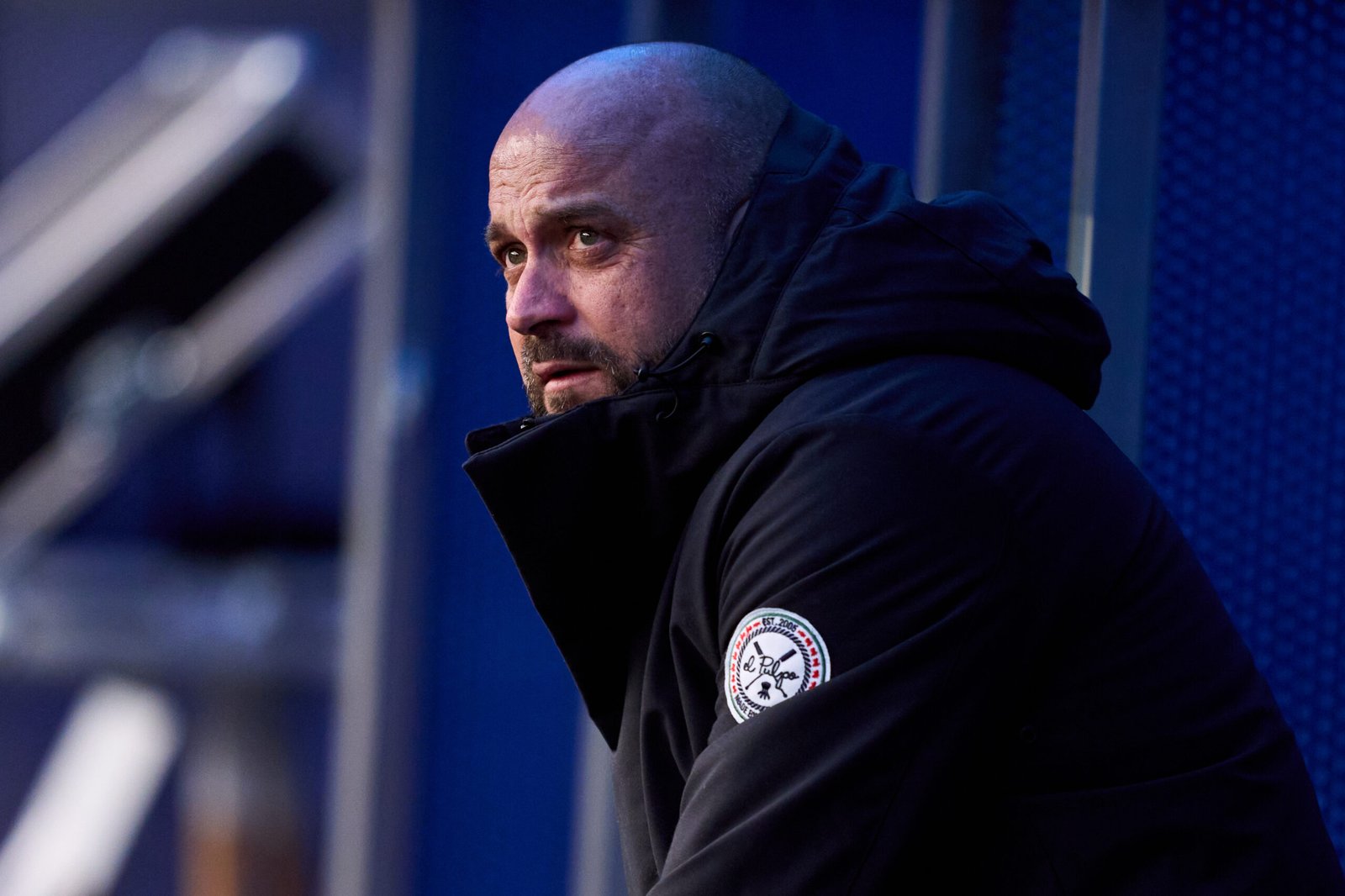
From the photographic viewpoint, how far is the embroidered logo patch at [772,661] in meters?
1.15

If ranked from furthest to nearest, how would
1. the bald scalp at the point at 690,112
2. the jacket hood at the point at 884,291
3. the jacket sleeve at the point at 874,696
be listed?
the bald scalp at the point at 690,112, the jacket hood at the point at 884,291, the jacket sleeve at the point at 874,696

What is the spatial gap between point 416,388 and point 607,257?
1760 mm

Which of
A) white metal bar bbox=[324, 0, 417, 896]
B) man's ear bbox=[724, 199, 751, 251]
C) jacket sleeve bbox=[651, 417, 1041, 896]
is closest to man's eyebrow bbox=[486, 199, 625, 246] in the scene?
man's ear bbox=[724, 199, 751, 251]

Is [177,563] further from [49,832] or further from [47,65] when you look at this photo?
[47,65]

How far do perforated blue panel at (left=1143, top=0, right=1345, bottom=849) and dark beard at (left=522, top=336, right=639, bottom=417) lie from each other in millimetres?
807

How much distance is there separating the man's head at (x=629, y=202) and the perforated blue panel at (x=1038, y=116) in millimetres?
671

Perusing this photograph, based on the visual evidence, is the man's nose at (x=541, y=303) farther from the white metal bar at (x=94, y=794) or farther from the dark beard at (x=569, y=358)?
the white metal bar at (x=94, y=794)

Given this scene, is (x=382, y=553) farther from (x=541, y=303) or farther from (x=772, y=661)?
(x=772, y=661)

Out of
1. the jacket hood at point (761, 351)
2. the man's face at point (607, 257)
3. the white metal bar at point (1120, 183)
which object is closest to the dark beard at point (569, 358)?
the man's face at point (607, 257)

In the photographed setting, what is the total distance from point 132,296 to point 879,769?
6.63m

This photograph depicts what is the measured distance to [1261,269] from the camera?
201cm

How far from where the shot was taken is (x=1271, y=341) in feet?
6.58

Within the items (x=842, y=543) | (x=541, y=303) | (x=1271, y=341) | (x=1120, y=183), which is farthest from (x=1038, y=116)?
(x=842, y=543)

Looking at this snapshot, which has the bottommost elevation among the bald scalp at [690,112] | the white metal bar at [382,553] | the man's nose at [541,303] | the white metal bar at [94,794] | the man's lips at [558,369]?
the white metal bar at [94,794]
